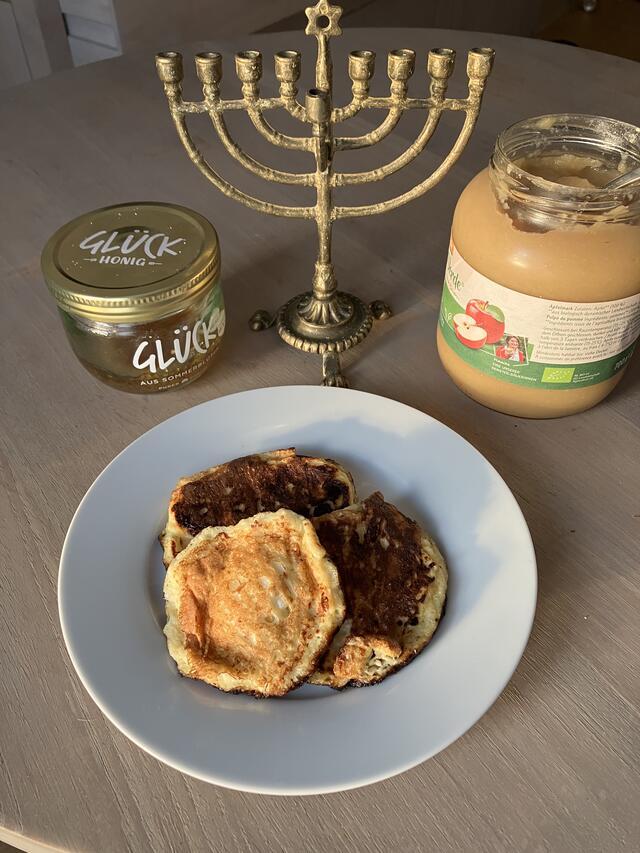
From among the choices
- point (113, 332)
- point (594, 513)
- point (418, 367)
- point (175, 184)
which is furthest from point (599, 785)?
point (175, 184)

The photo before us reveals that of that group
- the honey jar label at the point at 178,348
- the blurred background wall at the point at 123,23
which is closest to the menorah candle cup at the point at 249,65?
the honey jar label at the point at 178,348

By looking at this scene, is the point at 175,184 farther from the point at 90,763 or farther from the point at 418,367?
the point at 90,763

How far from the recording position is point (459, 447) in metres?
0.70

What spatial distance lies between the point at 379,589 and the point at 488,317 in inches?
11.4

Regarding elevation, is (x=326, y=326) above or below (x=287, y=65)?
below

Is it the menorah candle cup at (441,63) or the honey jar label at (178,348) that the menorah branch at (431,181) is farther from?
the honey jar label at (178,348)

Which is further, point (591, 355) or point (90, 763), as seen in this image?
point (591, 355)

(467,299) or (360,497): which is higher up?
(467,299)

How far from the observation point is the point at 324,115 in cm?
71

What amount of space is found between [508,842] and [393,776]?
9 cm

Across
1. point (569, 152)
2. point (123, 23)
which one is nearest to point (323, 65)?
point (569, 152)

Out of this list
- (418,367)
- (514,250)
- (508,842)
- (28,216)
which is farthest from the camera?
(28,216)

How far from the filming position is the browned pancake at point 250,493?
0.64m

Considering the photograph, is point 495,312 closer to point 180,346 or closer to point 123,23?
point 180,346
